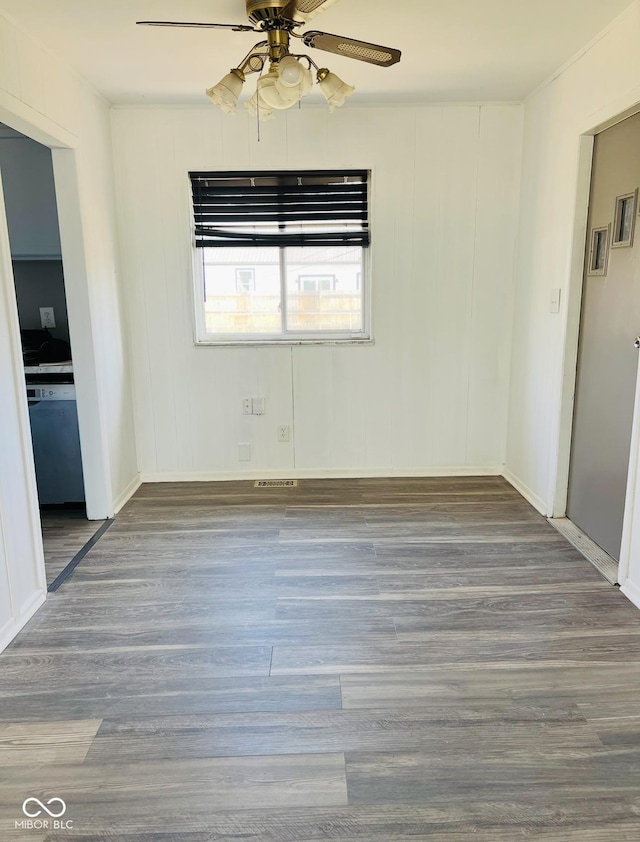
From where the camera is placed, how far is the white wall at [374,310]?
3.75 meters

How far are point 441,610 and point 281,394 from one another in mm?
2103

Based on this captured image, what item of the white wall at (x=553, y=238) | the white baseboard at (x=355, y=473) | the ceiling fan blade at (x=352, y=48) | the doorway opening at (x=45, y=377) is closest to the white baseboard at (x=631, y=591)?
the white wall at (x=553, y=238)

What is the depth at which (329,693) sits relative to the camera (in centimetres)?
194

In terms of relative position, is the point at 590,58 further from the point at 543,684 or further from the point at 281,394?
the point at 543,684

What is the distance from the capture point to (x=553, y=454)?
335 cm

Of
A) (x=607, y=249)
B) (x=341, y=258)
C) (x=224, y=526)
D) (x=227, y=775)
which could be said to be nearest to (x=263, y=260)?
(x=341, y=258)

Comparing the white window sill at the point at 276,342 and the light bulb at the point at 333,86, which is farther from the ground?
the light bulb at the point at 333,86

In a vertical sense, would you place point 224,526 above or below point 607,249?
below

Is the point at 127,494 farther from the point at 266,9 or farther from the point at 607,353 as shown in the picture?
the point at 607,353

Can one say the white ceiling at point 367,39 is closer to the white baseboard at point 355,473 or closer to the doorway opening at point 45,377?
the doorway opening at point 45,377

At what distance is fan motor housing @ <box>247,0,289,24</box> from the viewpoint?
1.95 metres

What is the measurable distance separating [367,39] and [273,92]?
105cm

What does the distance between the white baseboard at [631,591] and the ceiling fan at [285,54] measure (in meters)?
2.39

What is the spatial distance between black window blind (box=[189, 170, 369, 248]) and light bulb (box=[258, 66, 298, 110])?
1.78m
